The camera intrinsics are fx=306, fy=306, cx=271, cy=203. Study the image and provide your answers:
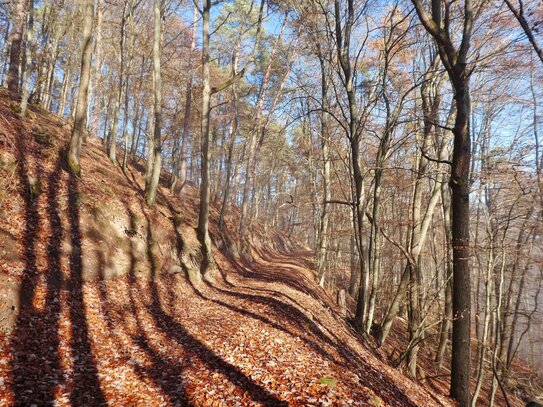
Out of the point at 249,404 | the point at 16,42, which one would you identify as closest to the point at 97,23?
the point at 16,42

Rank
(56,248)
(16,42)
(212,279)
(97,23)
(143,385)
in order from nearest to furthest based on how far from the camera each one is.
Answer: (143,385), (56,248), (212,279), (16,42), (97,23)

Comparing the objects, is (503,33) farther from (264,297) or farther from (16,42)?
(16,42)

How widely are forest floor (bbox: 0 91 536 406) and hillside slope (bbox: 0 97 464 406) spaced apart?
29 mm

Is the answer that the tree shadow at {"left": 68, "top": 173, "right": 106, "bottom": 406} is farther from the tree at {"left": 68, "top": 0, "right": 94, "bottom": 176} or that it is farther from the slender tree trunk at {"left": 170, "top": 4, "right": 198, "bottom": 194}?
the slender tree trunk at {"left": 170, "top": 4, "right": 198, "bottom": 194}

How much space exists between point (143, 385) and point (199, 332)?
6.85 feet

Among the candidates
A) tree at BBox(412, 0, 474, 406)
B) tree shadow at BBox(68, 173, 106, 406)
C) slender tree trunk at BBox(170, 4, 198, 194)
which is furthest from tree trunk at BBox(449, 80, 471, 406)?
slender tree trunk at BBox(170, 4, 198, 194)

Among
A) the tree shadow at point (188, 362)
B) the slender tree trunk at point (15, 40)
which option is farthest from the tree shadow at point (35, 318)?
the slender tree trunk at point (15, 40)

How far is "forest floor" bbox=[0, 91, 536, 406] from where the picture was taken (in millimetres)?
4488

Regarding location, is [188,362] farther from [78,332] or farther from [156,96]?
[156,96]

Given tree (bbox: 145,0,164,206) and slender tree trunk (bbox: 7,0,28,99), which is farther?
tree (bbox: 145,0,164,206)

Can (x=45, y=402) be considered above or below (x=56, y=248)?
below

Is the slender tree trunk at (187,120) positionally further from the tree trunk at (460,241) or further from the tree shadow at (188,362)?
the tree trunk at (460,241)

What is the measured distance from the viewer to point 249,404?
4156 mm

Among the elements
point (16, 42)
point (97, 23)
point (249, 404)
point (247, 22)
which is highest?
point (247, 22)
